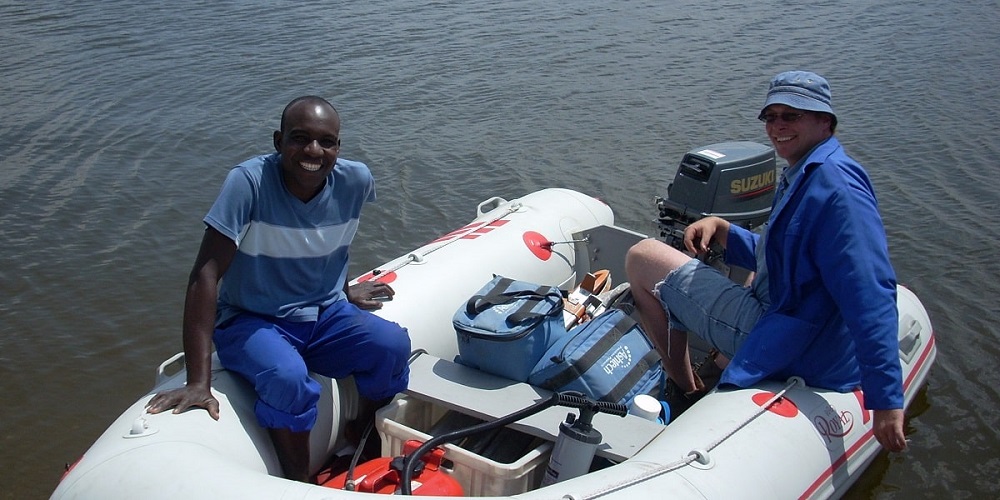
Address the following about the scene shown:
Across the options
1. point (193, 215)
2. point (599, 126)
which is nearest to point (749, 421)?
point (193, 215)

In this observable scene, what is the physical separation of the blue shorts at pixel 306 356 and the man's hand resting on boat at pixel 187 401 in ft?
0.45

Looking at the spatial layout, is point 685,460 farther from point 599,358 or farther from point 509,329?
point 509,329

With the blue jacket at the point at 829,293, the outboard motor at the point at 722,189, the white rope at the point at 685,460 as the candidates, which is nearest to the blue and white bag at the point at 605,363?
the blue jacket at the point at 829,293

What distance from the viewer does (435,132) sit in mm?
8008

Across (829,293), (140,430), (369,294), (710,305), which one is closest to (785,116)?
(829,293)

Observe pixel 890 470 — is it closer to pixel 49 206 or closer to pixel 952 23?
pixel 49 206

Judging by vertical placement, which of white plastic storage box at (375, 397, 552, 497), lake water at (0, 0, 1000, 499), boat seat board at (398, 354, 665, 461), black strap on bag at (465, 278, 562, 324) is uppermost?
black strap on bag at (465, 278, 562, 324)

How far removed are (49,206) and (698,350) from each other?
4853mm

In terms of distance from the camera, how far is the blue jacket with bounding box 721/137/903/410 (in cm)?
268

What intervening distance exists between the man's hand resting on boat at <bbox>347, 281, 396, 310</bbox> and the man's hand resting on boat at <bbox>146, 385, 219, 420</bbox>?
800mm

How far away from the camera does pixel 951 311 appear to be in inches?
206

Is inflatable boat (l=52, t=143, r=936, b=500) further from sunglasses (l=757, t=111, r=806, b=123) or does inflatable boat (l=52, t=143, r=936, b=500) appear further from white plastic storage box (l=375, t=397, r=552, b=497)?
sunglasses (l=757, t=111, r=806, b=123)

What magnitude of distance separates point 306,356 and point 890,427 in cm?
182

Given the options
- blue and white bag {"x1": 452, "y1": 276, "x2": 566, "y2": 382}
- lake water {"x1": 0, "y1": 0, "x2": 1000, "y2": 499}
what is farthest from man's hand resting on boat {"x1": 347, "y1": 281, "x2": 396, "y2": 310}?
lake water {"x1": 0, "y1": 0, "x2": 1000, "y2": 499}
